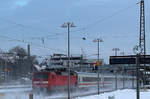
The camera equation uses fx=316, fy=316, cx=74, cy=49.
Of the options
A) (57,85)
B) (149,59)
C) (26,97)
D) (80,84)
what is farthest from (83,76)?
(26,97)

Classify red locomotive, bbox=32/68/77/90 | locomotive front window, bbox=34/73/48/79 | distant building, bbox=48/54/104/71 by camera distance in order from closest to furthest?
red locomotive, bbox=32/68/77/90 < locomotive front window, bbox=34/73/48/79 < distant building, bbox=48/54/104/71

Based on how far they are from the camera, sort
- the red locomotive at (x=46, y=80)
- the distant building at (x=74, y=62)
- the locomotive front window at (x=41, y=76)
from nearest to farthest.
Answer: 1. the red locomotive at (x=46, y=80)
2. the locomotive front window at (x=41, y=76)
3. the distant building at (x=74, y=62)

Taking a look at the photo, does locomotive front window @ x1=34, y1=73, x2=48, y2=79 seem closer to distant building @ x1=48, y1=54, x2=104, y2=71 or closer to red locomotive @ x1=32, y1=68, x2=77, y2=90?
red locomotive @ x1=32, y1=68, x2=77, y2=90

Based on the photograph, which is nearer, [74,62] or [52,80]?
[52,80]

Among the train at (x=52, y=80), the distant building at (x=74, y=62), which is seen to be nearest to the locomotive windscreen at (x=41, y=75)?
the train at (x=52, y=80)

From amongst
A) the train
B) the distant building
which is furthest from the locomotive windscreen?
the distant building

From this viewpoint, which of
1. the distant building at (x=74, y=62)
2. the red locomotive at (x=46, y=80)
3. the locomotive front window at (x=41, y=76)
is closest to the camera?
the red locomotive at (x=46, y=80)

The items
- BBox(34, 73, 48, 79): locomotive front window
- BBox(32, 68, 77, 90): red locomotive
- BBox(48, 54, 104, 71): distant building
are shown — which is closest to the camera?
BBox(32, 68, 77, 90): red locomotive

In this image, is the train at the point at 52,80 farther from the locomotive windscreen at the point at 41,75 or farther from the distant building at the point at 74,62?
the distant building at the point at 74,62

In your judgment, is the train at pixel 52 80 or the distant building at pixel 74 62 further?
the distant building at pixel 74 62

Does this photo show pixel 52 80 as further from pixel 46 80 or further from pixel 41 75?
pixel 41 75

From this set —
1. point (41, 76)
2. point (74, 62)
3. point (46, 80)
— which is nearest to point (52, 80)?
point (46, 80)

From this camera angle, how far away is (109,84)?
70.8 m

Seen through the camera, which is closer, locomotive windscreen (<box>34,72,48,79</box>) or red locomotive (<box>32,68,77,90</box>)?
red locomotive (<box>32,68,77,90</box>)
